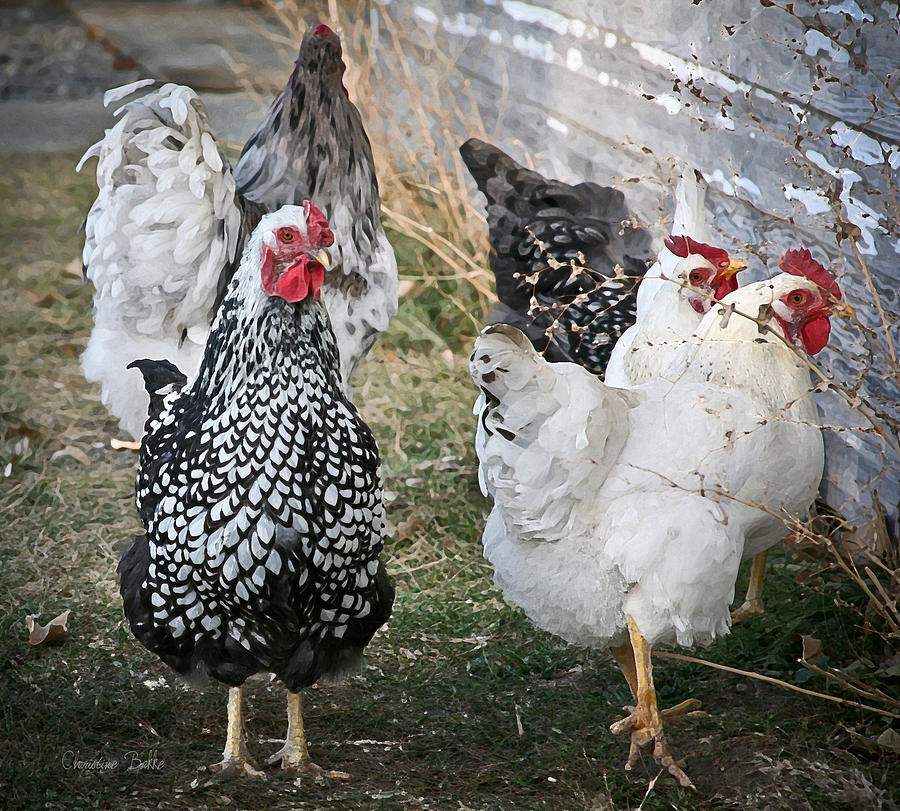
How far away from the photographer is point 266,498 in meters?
2.45

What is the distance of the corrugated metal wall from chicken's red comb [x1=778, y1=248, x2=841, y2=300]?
0.12 metres

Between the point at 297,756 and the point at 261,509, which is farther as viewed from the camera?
the point at 297,756

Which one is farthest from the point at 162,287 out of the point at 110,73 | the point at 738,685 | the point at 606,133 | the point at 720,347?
the point at 110,73

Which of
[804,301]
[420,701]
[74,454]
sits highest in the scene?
[804,301]

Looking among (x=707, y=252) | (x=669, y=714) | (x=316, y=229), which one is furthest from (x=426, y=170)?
(x=669, y=714)

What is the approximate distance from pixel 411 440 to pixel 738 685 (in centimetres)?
202

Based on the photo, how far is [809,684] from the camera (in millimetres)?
3051

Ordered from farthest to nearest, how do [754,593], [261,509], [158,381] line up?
1. [754,593]
2. [158,381]
3. [261,509]

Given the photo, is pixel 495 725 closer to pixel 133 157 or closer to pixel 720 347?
pixel 720 347

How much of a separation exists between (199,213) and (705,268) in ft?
5.25

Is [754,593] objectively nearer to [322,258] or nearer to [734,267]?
[734,267]

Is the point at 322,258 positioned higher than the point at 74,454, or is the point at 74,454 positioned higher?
the point at 322,258

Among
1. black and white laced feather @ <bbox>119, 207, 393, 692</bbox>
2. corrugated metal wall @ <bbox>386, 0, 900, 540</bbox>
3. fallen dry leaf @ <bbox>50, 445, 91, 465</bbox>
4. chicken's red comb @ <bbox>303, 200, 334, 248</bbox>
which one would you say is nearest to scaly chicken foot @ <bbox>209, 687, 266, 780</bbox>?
black and white laced feather @ <bbox>119, 207, 393, 692</bbox>

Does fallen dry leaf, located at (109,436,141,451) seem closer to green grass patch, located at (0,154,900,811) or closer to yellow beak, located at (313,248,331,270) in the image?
green grass patch, located at (0,154,900,811)
